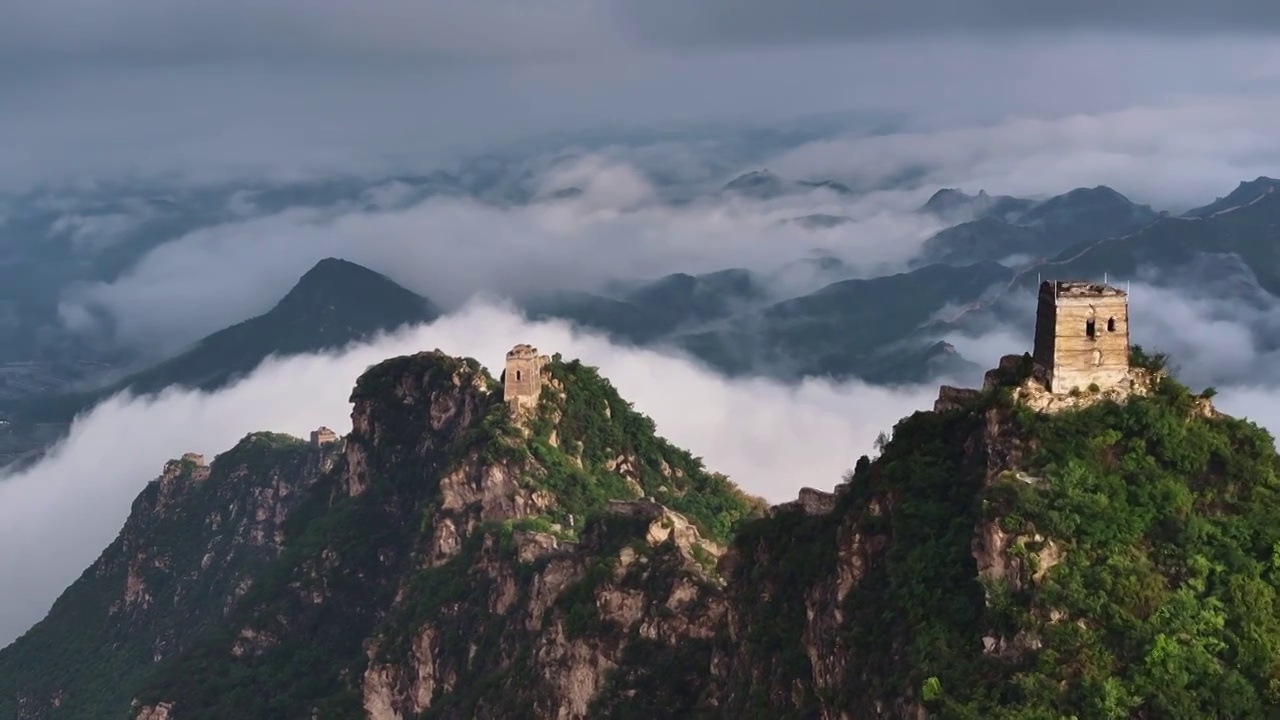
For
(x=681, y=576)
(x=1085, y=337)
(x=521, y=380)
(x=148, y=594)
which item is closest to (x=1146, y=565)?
(x=1085, y=337)

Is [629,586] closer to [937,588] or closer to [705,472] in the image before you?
[937,588]

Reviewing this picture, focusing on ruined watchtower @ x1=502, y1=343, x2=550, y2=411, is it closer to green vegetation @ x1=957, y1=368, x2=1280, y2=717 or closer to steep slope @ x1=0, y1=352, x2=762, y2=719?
steep slope @ x1=0, y1=352, x2=762, y2=719

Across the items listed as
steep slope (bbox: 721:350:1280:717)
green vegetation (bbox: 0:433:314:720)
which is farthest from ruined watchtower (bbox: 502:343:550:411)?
steep slope (bbox: 721:350:1280:717)

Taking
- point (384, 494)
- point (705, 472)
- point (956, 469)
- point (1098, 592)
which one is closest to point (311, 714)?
point (384, 494)

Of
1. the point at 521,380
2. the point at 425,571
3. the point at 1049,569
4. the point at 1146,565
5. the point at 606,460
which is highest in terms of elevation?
the point at 521,380

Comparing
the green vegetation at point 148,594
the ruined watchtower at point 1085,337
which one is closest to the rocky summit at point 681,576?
the green vegetation at point 148,594

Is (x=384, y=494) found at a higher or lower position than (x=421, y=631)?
higher

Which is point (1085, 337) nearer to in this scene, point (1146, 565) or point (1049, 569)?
point (1146, 565)
